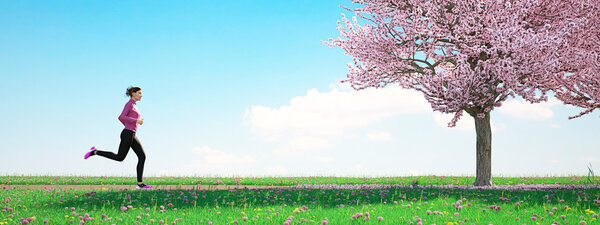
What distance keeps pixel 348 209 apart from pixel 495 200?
14.3 ft

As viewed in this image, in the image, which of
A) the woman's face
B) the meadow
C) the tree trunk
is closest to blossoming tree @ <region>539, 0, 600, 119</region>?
the tree trunk

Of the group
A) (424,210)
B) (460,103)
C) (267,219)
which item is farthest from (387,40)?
(267,219)

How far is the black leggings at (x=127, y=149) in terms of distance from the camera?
45.5 feet

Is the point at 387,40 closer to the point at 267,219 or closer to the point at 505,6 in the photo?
the point at 505,6

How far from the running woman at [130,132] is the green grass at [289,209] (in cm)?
147

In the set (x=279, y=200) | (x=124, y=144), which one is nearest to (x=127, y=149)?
(x=124, y=144)

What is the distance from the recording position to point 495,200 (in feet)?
38.4

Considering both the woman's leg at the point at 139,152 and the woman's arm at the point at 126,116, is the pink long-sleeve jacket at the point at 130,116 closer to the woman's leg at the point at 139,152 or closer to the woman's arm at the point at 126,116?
the woman's arm at the point at 126,116

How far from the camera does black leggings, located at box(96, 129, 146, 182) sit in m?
13.9

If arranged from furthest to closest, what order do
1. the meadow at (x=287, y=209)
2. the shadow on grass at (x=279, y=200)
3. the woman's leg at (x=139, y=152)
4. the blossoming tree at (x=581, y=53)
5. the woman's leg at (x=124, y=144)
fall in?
the blossoming tree at (x=581, y=53) < the woman's leg at (x=139, y=152) < the woman's leg at (x=124, y=144) < the shadow on grass at (x=279, y=200) < the meadow at (x=287, y=209)

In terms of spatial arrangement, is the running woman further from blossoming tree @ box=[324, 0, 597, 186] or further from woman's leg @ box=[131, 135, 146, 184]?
blossoming tree @ box=[324, 0, 597, 186]

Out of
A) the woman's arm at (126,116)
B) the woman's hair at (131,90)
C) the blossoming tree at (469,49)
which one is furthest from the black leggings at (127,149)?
the blossoming tree at (469,49)

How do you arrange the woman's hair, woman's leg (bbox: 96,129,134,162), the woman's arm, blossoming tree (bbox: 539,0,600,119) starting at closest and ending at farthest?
the woman's arm → woman's leg (bbox: 96,129,134,162) → the woman's hair → blossoming tree (bbox: 539,0,600,119)

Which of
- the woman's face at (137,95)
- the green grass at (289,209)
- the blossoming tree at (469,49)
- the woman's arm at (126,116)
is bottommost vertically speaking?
the green grass at (289,209)
